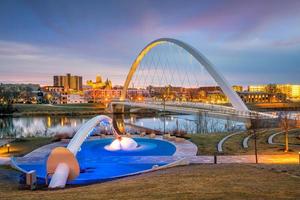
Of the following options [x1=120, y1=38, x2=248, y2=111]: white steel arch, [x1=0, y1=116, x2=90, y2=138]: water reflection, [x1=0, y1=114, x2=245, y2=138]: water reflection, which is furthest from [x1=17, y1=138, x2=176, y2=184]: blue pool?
[x1=0, y1=116, x2=90, y2=138]: water reflection

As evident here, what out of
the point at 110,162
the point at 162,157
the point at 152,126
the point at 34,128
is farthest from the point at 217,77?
the point at 34,128

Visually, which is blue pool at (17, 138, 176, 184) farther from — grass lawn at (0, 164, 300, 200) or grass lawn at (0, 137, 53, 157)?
grass lawn at (0, 164, 300, 200)

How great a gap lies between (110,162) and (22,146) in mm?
8115

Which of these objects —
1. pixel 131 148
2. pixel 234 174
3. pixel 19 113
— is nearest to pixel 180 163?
pixel 234 174

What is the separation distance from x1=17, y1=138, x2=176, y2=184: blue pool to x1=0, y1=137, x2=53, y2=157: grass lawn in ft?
10.1

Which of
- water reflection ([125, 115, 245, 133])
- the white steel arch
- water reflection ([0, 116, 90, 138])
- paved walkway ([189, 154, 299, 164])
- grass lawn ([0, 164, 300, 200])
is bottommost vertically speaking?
water reflection ([0, 116, 90, 138])

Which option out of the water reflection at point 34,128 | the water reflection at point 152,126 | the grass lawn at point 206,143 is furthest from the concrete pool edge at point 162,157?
the water reflection at point 34,128

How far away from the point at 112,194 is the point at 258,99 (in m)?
118

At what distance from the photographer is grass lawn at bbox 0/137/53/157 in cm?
1909

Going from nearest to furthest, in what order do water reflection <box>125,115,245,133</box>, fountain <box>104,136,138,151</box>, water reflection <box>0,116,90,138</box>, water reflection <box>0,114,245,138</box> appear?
fountain <box>104,136,138,151</box>
water reflection <box>125,115,245,133</box>
water reflection <box>0,114,245,138</box>
water reflection <box>0,116,90,138</box>

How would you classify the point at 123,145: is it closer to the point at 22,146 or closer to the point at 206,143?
the point at 206,143

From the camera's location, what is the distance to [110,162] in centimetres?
1714

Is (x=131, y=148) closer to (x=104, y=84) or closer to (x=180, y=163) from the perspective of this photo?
(x=180, y=163)

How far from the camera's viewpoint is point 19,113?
7256 centimetres
